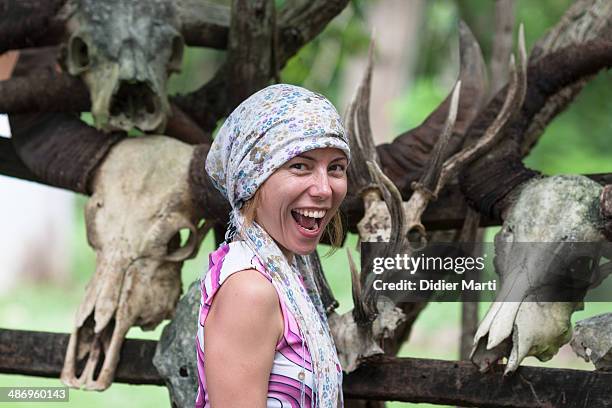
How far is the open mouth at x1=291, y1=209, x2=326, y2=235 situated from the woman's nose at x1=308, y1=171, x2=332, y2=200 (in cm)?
4

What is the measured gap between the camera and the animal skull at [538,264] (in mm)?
2475

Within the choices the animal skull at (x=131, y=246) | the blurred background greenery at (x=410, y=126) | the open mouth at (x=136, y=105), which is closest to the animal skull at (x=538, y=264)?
the animal skull at (x=131, y=246)

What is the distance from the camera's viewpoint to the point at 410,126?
35.4 ft

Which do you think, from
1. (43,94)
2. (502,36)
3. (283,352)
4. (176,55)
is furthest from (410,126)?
(283,352)

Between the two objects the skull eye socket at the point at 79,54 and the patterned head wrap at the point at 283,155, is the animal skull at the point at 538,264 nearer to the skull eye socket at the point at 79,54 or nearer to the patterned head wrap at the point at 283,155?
the patterned head wrap at the point at 283,155

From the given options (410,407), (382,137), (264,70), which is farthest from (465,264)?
(382,137)

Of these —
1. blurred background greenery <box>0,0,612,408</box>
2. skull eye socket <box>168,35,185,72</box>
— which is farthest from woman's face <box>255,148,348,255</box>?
blurred background greenery <box>0,0,612,408</box>

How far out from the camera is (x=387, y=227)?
9.41 feet

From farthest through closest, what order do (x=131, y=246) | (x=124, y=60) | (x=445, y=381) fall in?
(x=124, y=60), (x=131, y=246), (x=445, y=381)

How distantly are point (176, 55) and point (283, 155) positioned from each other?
158 cm

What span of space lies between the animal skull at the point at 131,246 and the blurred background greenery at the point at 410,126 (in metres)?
1.55

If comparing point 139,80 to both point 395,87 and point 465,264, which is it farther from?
point 395,87

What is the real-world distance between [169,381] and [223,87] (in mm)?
1248

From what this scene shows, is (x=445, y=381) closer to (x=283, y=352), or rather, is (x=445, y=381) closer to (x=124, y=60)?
(x=283, y=352)
